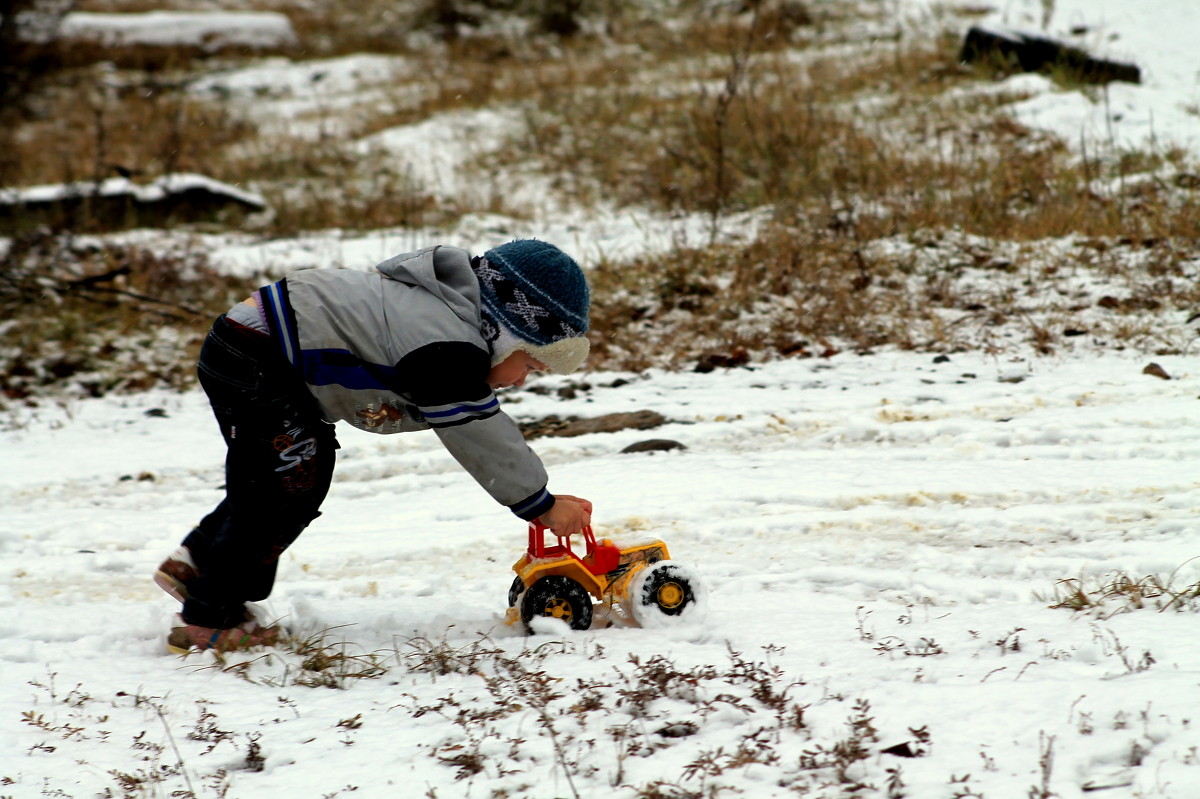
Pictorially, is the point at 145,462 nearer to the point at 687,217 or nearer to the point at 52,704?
the point at 52,704

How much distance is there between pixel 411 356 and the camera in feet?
8.73

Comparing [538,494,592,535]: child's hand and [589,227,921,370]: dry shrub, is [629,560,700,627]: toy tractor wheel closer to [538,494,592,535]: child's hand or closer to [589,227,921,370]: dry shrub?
[538,494,592,535]: child's hand

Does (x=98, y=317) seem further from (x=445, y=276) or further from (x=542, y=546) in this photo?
(x=542, y=546)

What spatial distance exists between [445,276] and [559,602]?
1.00 meters

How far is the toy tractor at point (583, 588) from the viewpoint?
292 centimetres

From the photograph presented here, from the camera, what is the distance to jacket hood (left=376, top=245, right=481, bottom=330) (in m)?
2.76

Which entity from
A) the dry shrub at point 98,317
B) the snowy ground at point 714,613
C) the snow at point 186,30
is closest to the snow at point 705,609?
the snowy ground at point 714,613

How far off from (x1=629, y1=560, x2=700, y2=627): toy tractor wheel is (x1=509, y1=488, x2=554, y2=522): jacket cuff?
15.1 inches

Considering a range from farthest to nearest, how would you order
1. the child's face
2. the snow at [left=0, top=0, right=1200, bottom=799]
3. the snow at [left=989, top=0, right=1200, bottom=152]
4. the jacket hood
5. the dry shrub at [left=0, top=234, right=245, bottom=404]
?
the snow at [left=989, top=0, right=1200, bottom=152] < the dry shrub at [left=0, top=234, right=245, bottom=404] < the child's face < the jacket hood < the snow at [left=0, top=0, right=1200, bottom=799]

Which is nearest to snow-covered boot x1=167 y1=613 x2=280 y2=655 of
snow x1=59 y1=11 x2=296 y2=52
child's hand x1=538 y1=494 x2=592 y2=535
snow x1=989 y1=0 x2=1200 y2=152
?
child's hand x1=538 y1=494 x2=592 y2=535

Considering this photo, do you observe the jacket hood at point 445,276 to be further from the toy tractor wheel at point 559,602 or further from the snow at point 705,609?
the snow at point 705,609

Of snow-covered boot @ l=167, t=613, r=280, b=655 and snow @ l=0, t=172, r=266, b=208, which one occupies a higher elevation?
snow @ l=0, t=172, r=266, b=208

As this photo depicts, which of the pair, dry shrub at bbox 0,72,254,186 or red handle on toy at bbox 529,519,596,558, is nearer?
red handle on toy at bbox 529,519,596,558

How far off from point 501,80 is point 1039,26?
7.05 metres
